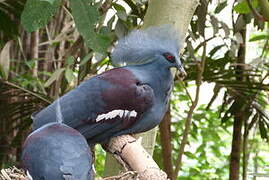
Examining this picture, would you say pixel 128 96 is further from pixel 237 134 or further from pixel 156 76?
pixel 237 134

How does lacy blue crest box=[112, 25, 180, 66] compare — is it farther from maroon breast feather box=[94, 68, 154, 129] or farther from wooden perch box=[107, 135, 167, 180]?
wooden perch box=[107, 135, 167, 180]

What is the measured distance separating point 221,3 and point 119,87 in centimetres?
93

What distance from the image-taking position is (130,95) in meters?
1.35

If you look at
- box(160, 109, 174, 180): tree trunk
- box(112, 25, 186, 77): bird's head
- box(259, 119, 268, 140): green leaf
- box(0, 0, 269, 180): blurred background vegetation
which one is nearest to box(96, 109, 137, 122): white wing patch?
box(112, 25, 186, 77): bird's head

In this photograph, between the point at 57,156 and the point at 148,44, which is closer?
the point at 57,156

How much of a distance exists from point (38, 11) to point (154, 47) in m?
0.31

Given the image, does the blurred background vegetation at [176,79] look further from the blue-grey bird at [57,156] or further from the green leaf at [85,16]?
the blue-grey bird at [57,156]

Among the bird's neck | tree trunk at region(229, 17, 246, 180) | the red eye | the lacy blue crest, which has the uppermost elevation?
the lacy blue crest

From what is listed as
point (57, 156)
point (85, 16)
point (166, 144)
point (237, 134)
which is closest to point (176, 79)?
point (166, 144)

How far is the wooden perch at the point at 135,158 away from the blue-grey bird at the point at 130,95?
5 centimetres

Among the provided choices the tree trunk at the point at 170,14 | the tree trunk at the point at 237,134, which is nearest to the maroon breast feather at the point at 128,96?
the tree trunk at the point at 170,14

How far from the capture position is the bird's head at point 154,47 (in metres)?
1.35

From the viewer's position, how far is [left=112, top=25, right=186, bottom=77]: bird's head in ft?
4.43

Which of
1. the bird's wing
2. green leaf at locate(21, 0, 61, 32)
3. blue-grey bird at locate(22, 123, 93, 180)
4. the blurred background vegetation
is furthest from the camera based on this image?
the blurred background vegetation
